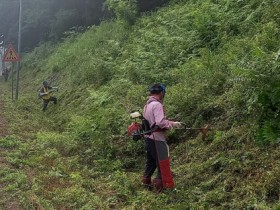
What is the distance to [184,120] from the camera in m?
9.12

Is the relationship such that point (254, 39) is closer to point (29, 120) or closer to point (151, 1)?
point (29, 120)

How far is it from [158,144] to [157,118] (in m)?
0.51

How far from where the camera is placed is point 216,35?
39.2 feet

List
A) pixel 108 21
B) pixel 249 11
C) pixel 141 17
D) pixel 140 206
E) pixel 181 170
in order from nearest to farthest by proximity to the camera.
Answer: pixel 140 206 < pixel 181 170 < pixel 249 11 < pixel 141 17 < pixel 108 21

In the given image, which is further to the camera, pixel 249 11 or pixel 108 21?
pixel 108 21

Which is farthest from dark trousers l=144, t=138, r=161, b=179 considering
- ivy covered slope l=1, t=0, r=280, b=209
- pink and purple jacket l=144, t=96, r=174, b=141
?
ivy covered slope l=1, t=0, r=280, b=209

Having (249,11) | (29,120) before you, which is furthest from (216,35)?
(29,120)

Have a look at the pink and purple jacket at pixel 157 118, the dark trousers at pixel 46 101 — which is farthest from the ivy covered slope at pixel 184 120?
the dark trousers at pixel 46 101

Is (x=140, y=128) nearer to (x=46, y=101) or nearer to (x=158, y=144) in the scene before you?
(x=158, y=144)

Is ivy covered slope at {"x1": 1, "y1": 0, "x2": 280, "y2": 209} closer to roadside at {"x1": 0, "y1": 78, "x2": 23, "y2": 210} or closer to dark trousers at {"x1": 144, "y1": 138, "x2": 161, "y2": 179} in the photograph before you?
roadside at {"x1": 0, "y1": 78, "x2": 23, "y2": 210}

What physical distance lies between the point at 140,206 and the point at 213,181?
1313 mm

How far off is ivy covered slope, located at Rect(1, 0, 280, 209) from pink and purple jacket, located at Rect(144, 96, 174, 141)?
34.4 inches

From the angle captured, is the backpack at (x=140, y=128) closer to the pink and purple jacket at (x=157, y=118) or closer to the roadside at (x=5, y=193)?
the pink and purple jacket at (x=157, y=118)

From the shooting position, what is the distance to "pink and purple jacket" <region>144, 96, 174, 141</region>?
7.42m
